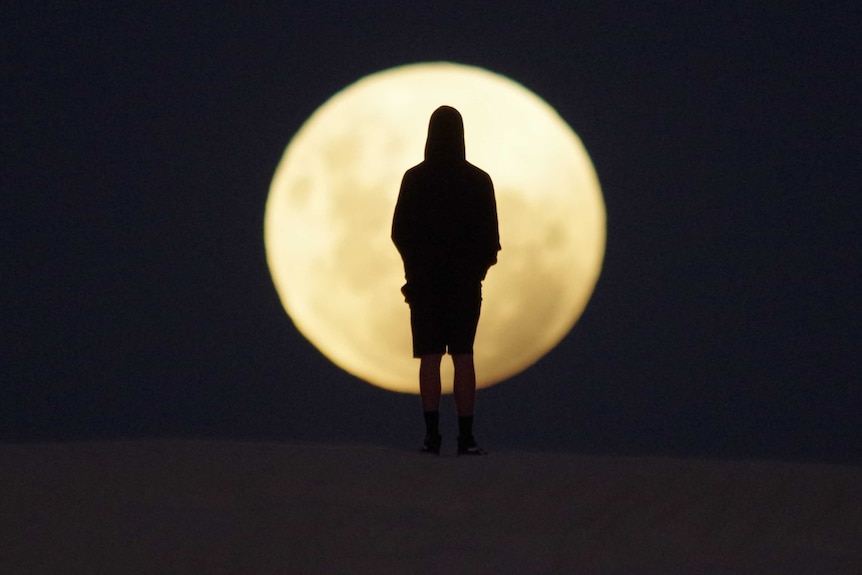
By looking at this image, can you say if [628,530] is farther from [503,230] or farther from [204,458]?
[503,230]

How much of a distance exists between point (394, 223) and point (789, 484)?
231 cm

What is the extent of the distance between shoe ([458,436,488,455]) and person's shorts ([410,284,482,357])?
0.44 meters

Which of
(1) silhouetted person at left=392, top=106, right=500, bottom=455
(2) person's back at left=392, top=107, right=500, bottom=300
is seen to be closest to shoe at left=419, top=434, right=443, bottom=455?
(1) silhouetted person at left=392, top=106, right=500, bottom=455

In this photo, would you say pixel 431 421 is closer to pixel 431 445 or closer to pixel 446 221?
pixel 431 445

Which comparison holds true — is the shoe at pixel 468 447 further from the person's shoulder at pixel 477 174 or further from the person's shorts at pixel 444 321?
the person's shoulder at pixel 477 174

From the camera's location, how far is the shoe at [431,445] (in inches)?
206

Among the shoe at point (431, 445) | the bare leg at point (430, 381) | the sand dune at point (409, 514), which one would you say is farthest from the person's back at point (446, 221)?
the sand dune at point (409, 514)

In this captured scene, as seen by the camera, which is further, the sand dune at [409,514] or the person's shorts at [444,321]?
the person's shorts at [444,321]

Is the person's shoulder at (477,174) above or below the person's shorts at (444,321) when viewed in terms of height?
above

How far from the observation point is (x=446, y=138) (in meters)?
5.38

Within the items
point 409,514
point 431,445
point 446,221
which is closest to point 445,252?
point 446,221

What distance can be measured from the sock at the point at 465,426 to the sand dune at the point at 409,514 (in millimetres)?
327

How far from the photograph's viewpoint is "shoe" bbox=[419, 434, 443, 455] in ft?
17.2

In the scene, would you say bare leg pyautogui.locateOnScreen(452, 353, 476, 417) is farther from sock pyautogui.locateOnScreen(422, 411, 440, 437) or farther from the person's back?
the person's back
